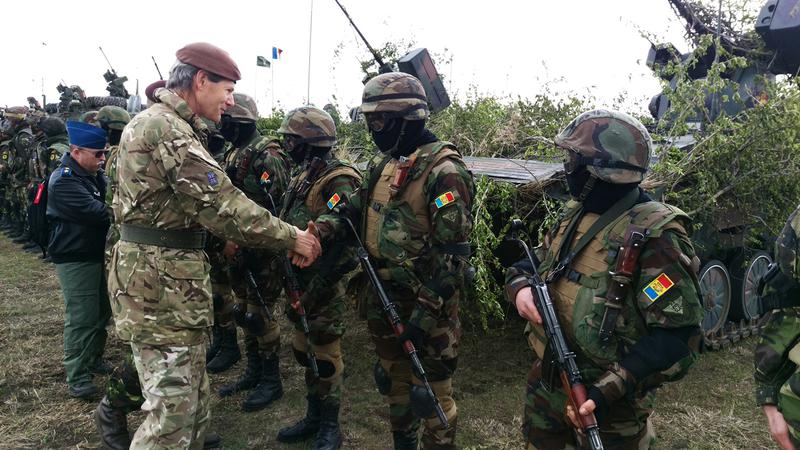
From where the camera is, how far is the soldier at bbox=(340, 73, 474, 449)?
297 centimetres

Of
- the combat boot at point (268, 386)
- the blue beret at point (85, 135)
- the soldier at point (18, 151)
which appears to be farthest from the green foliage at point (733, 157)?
the soldier at point (18, 151)

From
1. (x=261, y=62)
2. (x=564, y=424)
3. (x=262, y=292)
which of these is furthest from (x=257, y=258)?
(x=261, y=62)

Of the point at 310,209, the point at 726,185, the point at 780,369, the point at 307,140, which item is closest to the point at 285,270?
the point at 310,209

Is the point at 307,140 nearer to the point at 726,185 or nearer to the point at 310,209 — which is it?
the point at 310,209

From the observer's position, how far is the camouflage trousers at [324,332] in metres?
3.87

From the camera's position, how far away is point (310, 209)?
3963 millimetres

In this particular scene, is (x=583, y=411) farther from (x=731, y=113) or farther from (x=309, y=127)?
(x=731, y=113)

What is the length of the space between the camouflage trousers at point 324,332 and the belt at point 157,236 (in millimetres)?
1212

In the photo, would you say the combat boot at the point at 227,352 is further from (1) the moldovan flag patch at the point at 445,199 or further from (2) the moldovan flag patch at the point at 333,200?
(1) the moldovan flag patch at the point at 445,199

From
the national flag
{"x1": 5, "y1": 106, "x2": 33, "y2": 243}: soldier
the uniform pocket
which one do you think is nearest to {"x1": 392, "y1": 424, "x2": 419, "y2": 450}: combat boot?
the uniform pocket

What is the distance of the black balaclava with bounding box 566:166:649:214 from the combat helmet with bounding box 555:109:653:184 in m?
0.05

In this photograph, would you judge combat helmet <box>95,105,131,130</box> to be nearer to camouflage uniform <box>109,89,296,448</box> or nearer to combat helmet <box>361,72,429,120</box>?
camouflage uniform <box>109,89,296,448</box>

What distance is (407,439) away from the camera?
11.2 feet

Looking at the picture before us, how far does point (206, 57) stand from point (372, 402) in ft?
9.70
